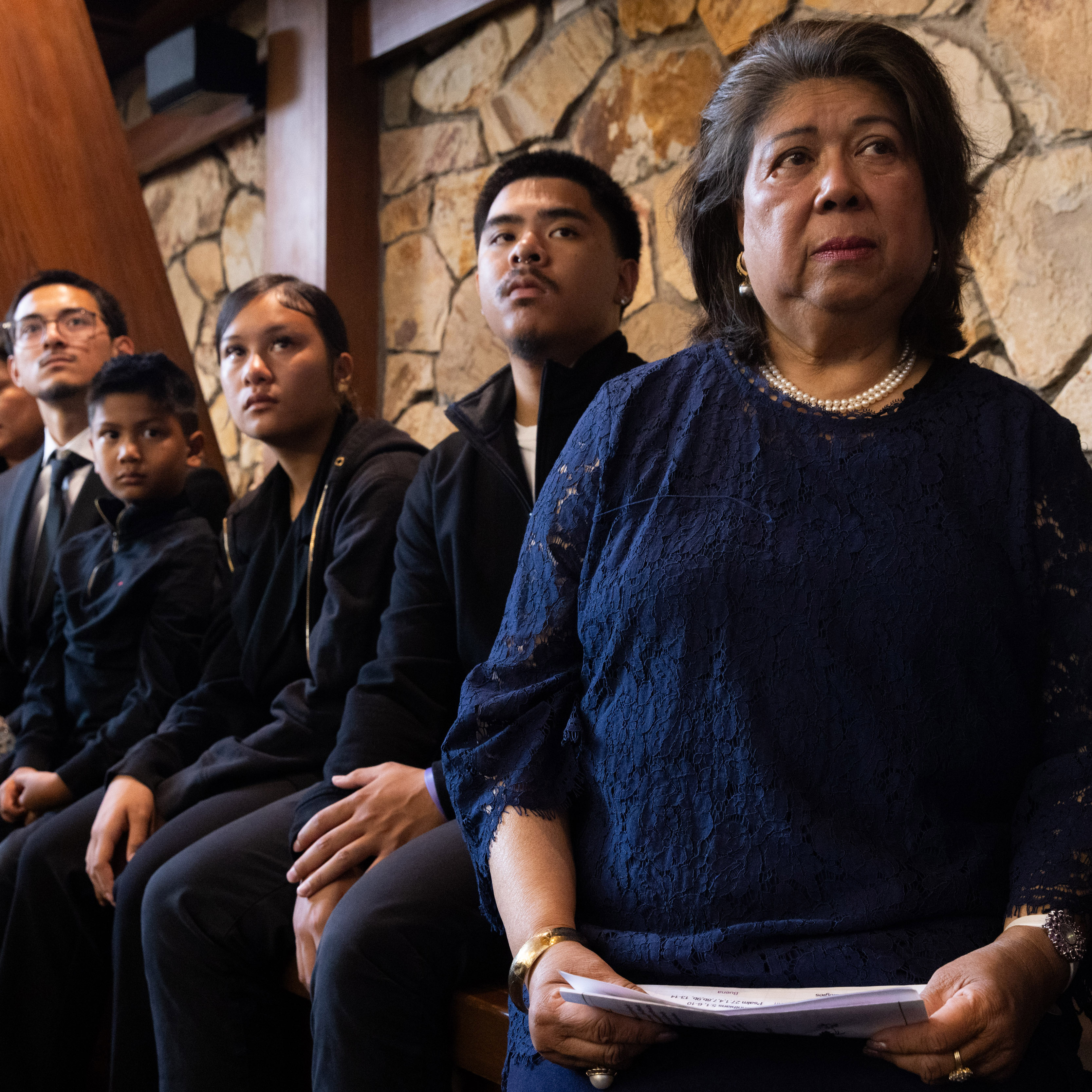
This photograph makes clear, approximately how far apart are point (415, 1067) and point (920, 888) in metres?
0.72

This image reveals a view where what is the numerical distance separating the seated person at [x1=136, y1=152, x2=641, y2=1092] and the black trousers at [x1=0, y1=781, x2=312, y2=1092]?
0.16 metres

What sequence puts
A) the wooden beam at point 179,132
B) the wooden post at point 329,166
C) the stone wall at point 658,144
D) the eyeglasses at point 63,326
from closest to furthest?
the stone wall at point 658,144
the eyeglasses at point 63,326
the wooden post at point 329,166
the wooden beam at point 179,132

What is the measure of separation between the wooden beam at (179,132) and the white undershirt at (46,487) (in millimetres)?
1932

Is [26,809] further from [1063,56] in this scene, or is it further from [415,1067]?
[1063,56]

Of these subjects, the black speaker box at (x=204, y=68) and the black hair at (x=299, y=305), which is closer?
the black hair at (x=299, y=305)

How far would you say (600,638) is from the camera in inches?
44.3

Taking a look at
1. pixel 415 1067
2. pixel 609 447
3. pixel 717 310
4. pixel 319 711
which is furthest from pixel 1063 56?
pixel 415 1067

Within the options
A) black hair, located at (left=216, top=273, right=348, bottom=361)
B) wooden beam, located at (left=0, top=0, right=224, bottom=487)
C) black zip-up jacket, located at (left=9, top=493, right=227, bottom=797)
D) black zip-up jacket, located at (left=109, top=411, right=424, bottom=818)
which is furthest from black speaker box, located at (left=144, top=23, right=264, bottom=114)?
black zip-up jacket, located at (left=109, top=411, right=424, bottom=818)

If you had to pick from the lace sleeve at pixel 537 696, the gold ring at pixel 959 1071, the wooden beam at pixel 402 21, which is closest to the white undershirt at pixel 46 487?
the wooden beam at pixel 402 21

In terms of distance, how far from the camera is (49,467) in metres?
2.85

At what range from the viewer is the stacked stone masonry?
7.22ft

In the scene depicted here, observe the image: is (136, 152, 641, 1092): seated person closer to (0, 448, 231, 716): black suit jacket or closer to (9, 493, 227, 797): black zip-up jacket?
(9, 493, 227, 797): black zip-up jacket

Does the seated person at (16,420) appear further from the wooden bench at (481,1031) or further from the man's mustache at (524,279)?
the wooden bench at (481,1031)

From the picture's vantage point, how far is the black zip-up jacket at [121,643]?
7.25ft
